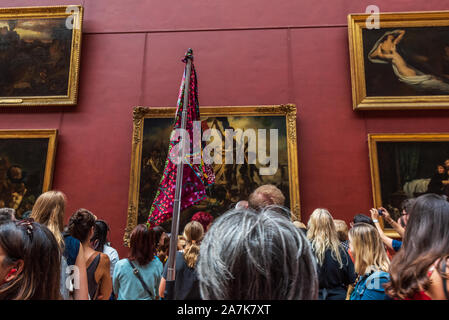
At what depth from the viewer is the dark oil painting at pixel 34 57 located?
760 centimetres

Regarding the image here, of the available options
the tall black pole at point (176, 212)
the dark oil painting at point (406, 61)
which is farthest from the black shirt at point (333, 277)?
the dark oil painting at point (406, 61)

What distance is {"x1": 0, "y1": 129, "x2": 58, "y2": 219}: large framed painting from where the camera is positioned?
7031mm

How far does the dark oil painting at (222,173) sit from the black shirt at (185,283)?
364cm

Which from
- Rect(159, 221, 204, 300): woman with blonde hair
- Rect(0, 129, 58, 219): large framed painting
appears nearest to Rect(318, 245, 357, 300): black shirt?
Rect(159, 221, 204, 300): woman with blonde hair

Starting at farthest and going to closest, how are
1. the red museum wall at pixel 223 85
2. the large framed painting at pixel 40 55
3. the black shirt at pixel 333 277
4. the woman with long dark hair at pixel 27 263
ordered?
the large framed painting at pixel 40 55
the red museum wall at pixel 223 85
the black shirt at pixel 333 277
the woman with long dark hair at pixel 27 263

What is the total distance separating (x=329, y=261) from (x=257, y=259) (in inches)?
95.6

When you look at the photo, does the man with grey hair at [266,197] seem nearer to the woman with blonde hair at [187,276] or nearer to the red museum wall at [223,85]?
the woman with blonde hair at [187,276]

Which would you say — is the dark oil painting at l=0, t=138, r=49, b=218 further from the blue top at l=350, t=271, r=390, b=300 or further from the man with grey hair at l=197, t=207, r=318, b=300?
the man with grey hair at l=197, t=207, r=318, b=300

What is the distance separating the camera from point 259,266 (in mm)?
1146

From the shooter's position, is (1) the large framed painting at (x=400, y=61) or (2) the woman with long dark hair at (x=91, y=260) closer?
(2) the woman with long dark hair at (x=91, y=260)
